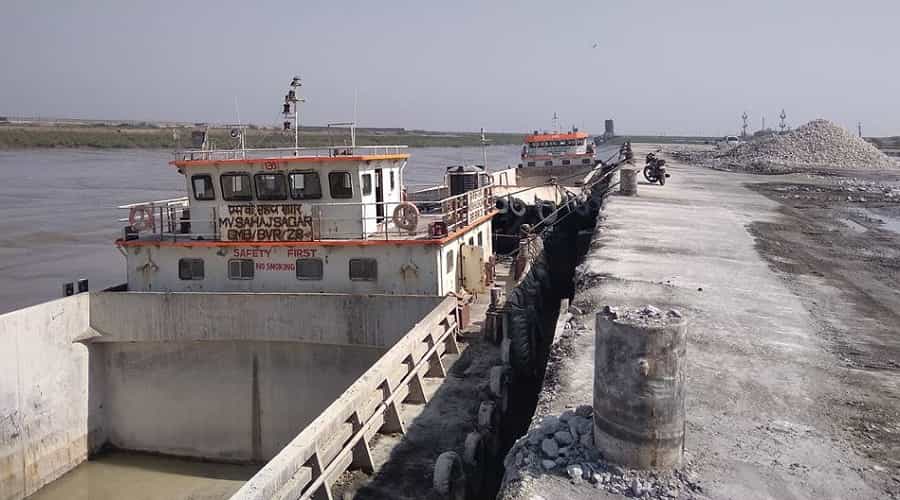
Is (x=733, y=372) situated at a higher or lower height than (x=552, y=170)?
lower

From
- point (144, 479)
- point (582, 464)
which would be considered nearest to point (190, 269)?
point (144, 479)

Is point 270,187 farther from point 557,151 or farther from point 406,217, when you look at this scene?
point 557,151

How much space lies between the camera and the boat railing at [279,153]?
1298 cm

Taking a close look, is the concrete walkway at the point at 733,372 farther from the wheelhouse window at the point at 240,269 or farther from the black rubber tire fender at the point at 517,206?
the black rubber tire fender at the point at 517,206

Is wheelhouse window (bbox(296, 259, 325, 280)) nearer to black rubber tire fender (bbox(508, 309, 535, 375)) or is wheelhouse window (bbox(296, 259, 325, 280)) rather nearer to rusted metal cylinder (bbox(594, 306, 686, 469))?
black rubber tire fender (bbox(508, 309, 535, 375))

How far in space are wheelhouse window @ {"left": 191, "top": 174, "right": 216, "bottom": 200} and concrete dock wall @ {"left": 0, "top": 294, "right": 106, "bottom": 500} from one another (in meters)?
2.74

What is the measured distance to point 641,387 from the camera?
4.90 metres

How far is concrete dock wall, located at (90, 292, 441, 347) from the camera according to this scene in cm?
1208

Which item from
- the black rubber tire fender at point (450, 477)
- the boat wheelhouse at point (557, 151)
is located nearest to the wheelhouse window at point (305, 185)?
the black rubber tire fender at point (450, 477)

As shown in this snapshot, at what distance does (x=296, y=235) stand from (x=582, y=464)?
8711 mm

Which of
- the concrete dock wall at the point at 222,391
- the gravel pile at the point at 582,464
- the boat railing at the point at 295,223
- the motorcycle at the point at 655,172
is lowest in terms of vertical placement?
the concrete dock wall at the point at 222,391

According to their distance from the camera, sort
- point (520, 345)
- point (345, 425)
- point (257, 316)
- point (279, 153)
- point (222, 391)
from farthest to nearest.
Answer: point (279, 153), point (222, 391), point (257, 316), point (520, 345), point (345, 425)

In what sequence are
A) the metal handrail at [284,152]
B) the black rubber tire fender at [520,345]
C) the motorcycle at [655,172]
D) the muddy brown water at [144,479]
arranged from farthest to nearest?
the motorcycle at [655,172] → the metal handrail at [284,152] → the muddy brown water at [144,479] → the black rubber tire fender at [520,345]

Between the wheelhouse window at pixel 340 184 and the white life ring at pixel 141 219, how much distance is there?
3.77m
